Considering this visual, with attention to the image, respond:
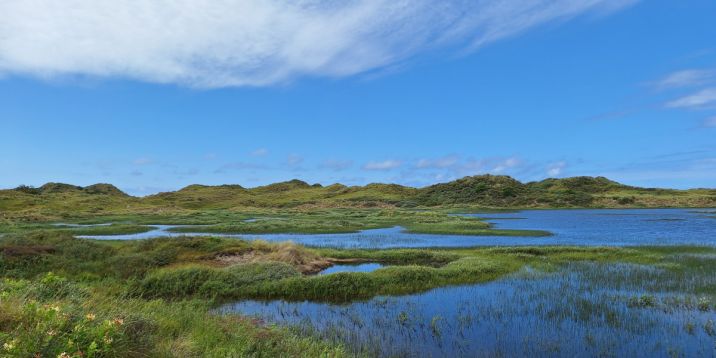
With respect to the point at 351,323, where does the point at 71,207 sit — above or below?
above

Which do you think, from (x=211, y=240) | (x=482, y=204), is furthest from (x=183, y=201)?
(x=211, y=240)

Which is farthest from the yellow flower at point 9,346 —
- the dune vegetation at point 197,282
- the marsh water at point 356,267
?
the marsh water at point 356,267

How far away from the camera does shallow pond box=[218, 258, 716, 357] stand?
559 inches

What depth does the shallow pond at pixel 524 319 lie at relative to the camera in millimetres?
14202

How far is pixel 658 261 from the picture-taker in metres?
31.7

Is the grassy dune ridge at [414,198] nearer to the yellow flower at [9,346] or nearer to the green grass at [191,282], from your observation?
the green grass at [191,282]

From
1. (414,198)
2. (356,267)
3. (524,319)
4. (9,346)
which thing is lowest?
(524,319)

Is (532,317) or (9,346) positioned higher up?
(9,346)

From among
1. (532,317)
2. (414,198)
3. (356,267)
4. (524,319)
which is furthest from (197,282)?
(414,198)

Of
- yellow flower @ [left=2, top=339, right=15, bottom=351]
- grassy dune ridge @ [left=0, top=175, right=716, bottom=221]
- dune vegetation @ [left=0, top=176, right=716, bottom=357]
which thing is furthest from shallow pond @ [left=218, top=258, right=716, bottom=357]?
grassy dune ridge @ [left=0, top=175, right=716, bottom=221]

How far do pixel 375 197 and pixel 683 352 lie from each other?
541ft

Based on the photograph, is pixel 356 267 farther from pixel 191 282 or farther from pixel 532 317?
pixel 532 317

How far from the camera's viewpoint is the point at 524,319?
17.4m

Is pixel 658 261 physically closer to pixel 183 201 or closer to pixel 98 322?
pixel 98 322
